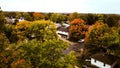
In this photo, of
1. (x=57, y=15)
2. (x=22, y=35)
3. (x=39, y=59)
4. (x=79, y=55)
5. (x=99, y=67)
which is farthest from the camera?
(x=57, y=15)

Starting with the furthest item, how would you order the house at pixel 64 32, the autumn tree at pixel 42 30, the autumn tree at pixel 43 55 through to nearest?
the house at pixel 64 32 < the autumn tree at pixel 42 30 < the autumn tree at pixel 43 55

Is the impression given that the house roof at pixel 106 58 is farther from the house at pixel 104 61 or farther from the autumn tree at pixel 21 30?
the autumn tree at pixel 21 30

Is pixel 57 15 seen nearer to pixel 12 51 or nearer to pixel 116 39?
pixel 116 39

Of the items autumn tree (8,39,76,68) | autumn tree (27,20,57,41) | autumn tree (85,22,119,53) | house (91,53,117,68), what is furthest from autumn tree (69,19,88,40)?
autumn tree (8,39,76,68)

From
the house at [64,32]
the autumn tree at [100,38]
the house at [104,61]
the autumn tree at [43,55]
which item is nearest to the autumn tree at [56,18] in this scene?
the house at [64,32]

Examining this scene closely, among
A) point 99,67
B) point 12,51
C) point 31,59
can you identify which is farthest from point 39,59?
point 99,67

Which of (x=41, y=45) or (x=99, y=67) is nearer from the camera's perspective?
(x=41, y=45)

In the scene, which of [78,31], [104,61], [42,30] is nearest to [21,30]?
[42,30]

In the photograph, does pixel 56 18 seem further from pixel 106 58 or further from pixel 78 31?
pixel 106 58
